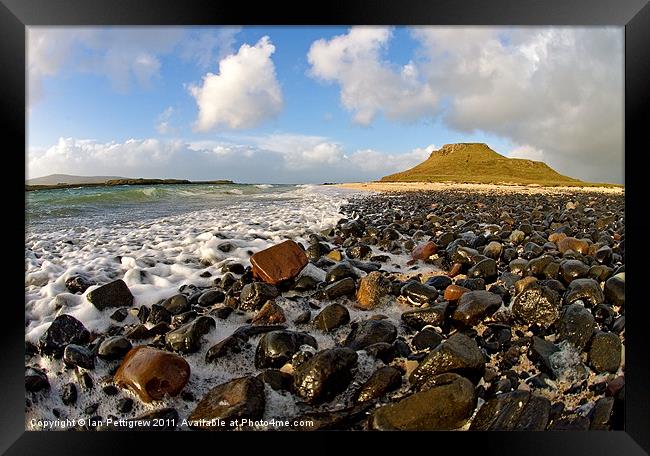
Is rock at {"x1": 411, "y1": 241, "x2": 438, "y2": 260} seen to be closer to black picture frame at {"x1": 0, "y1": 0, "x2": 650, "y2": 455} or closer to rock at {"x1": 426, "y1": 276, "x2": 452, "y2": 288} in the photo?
rock at {"x1": 426, "y1": 276, "x2": 452, "y2": 288}

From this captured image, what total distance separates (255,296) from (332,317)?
0.61m

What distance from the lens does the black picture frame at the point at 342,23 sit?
1.79 metres

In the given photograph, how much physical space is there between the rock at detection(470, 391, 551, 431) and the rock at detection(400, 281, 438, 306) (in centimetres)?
81

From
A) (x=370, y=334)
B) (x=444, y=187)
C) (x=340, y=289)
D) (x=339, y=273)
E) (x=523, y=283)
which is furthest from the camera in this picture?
(x=444, y=187)

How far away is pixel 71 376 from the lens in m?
2.01

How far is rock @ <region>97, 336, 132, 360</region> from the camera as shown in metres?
2.07

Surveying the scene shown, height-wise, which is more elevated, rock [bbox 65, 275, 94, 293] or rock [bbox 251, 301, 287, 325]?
rock [bbox 65, 275, 94, 293]

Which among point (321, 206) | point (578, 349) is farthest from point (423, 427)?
point (321, 206)

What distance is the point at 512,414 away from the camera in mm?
Answer: 1772

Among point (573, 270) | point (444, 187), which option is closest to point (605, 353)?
point (573, 270)

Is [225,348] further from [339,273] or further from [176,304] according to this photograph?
[339,273]

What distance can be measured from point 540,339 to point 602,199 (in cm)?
188

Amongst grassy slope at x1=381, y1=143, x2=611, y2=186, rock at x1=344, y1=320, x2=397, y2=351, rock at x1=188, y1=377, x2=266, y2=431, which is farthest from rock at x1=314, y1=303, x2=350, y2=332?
grassy slope at x1=381, y1=143, x2=611, y2=186
